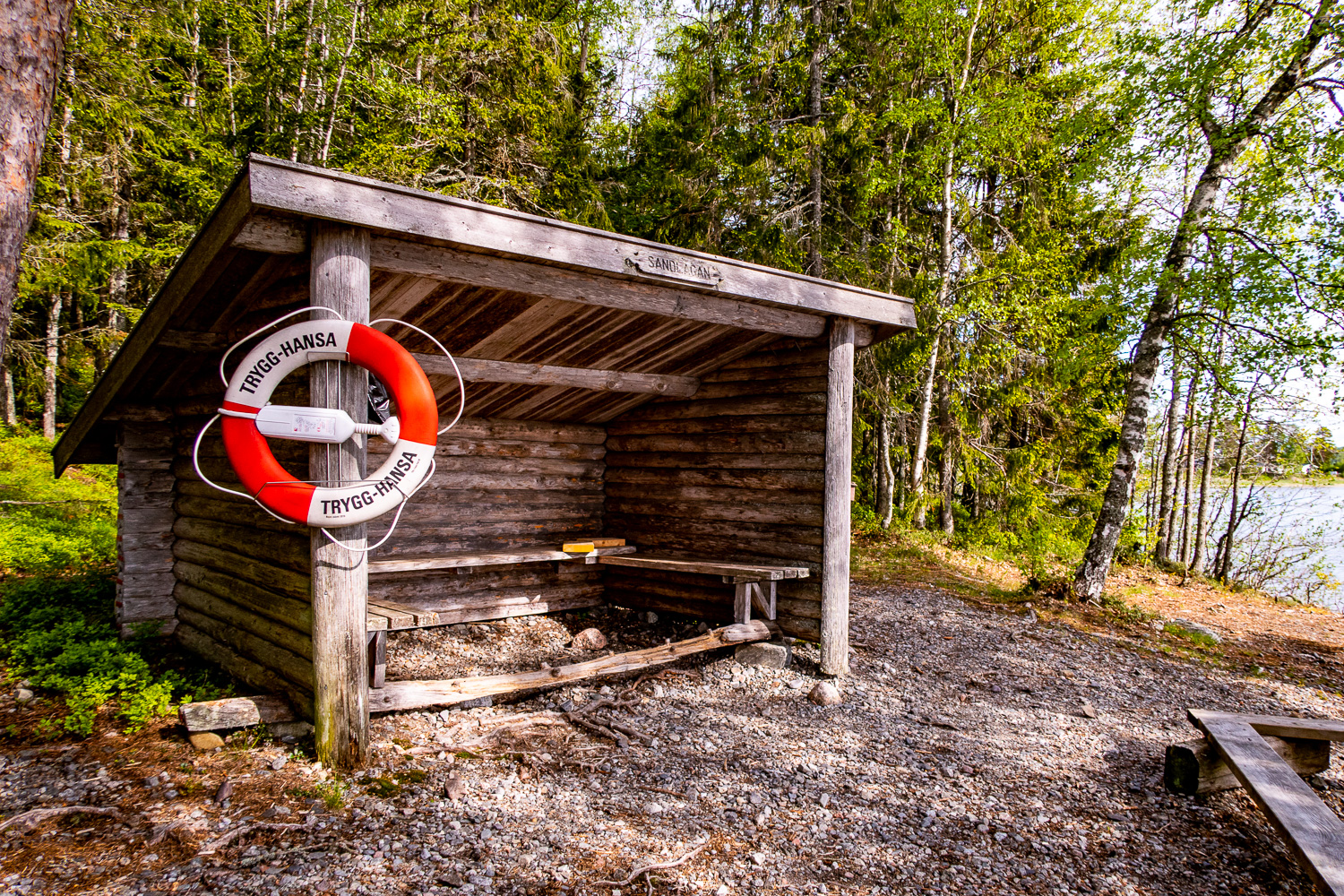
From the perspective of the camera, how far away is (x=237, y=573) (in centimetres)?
432

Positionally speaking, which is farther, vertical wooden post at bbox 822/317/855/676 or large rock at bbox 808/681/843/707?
vertical wooden post at bbox 822/317/855/676

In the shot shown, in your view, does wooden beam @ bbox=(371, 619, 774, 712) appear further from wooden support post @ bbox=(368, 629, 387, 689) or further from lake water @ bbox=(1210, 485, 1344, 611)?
lake water @ bbox=(1210, 485, 1344, 611)


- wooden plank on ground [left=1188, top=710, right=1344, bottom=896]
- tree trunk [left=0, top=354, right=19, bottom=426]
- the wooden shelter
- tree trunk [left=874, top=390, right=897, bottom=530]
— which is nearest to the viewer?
wooden plank on ground [left=1188, top=710, right=1344, bottom=896]

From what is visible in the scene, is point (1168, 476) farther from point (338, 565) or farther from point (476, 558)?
point (338, 565)

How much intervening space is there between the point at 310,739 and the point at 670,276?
3205 millimetres

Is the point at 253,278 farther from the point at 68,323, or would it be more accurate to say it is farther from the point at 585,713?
the point at 68,323

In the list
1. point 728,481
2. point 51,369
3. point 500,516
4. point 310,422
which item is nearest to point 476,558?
point 500,516

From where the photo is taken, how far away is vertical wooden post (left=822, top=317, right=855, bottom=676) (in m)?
5.24

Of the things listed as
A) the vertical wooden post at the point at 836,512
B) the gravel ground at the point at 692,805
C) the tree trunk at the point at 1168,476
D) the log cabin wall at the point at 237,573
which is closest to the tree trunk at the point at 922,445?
the tree trunk at the point at 1168,476

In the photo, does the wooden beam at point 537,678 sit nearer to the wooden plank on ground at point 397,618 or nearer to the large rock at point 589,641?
the wooden plank on ground at point 397,618

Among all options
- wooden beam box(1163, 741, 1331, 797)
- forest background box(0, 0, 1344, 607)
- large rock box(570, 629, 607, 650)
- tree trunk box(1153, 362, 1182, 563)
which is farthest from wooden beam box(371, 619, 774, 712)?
tree trunk box(1153, 362, 1182, 563)

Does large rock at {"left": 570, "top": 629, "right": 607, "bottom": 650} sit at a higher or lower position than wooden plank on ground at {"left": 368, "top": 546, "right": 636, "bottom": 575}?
lower

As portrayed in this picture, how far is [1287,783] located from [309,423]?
4512mm

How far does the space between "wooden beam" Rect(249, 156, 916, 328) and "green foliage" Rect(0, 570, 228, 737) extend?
277 cm
